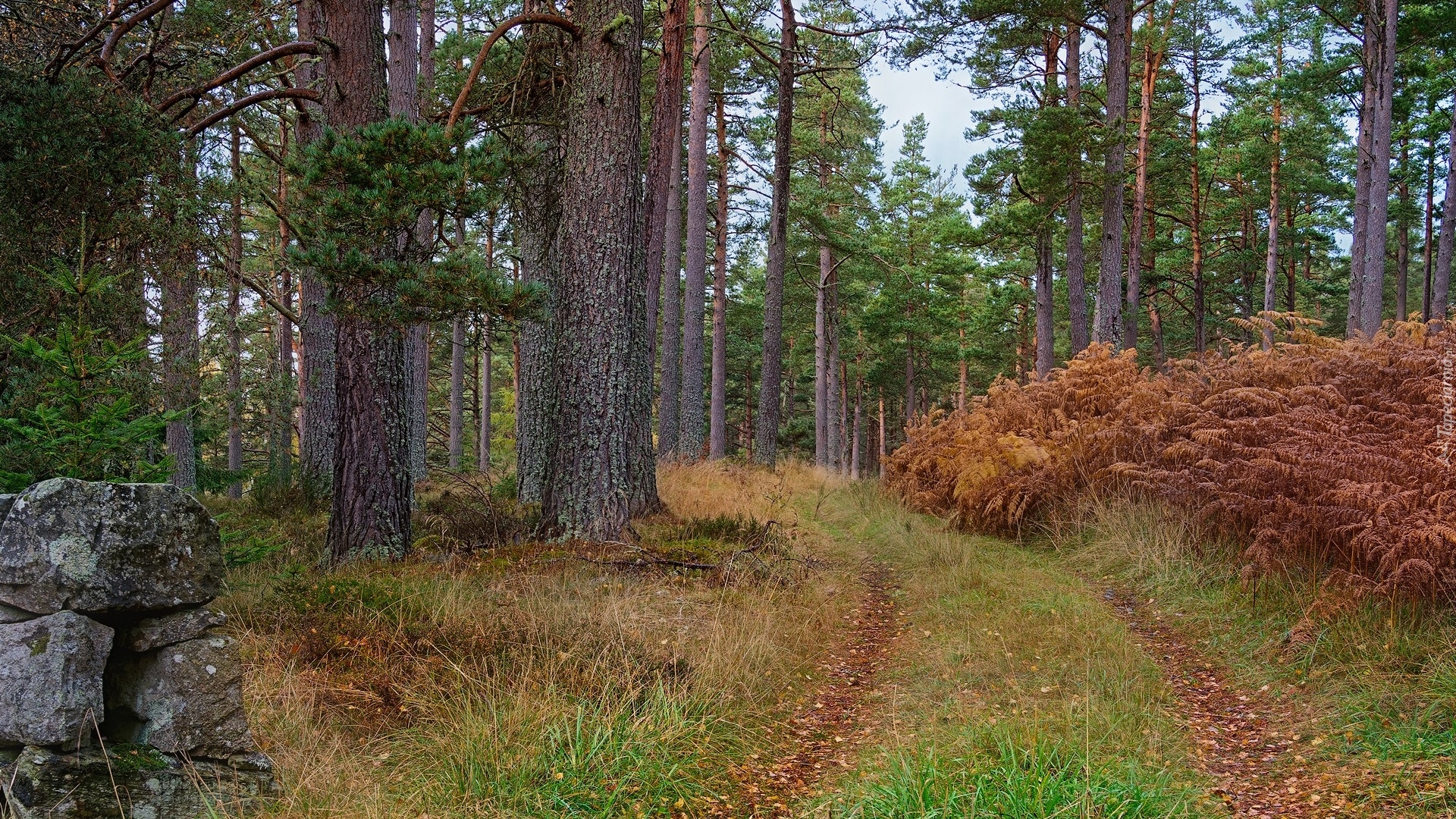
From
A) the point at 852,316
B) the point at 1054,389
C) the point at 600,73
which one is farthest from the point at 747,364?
the point at 600,73

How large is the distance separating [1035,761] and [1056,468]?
6140 millimetres

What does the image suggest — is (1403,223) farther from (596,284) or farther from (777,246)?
(596,284)

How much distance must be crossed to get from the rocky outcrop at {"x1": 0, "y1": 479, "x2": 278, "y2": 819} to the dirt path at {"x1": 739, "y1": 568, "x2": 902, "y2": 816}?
6.28ft

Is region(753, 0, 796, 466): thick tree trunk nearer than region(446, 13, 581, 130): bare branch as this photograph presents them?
No

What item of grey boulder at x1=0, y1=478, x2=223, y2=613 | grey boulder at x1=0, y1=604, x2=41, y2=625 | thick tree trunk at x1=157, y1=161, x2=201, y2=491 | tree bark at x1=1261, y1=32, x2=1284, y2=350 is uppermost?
tree bark at x1=1261, y1=32, x2=1284, y2=350

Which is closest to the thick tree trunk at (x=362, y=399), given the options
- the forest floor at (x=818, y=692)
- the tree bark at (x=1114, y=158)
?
the forest floor at (x=818, y=692)

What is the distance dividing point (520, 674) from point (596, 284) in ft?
12.8

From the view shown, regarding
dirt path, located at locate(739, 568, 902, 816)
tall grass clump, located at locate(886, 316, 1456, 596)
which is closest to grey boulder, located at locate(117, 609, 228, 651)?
dirt path, located at locate(739, 568, 902, 816)

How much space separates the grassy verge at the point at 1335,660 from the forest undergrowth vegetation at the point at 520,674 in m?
2.41

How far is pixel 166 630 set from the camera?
113 inches

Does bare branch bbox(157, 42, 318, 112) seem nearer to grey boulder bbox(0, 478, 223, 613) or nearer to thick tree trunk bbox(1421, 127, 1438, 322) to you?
grey boulder bbox(0, 478, 223, 613)

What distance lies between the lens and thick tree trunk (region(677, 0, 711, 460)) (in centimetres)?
1573

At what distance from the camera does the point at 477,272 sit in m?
5.73

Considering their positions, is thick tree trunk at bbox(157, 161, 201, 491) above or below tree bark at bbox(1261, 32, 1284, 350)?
below
